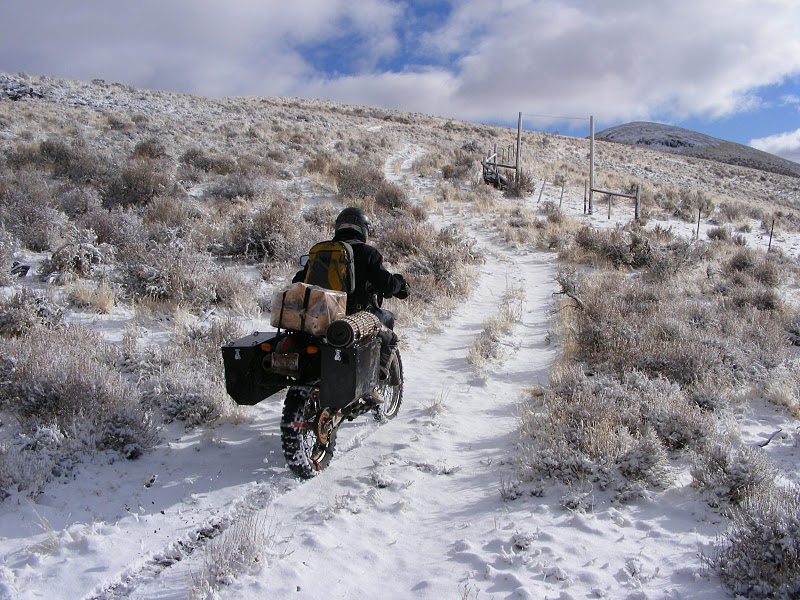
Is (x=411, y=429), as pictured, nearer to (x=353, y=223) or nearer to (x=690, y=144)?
(x=353, y=223)

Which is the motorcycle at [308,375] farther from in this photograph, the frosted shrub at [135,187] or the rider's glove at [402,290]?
the frosted shrub at [135,187]

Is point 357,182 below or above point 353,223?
above

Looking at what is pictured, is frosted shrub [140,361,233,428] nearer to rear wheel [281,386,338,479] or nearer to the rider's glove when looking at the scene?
rear wheel [281,386,338,479]

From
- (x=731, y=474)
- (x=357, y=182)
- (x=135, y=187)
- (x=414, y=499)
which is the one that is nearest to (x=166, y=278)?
(x=414, y=499)

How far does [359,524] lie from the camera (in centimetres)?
330

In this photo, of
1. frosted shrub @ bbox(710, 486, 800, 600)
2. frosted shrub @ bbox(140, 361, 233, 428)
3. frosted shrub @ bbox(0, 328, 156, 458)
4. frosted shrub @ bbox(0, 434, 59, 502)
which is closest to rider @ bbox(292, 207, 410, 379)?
frosted shrub @ bbox(140, 361, 233, 428)

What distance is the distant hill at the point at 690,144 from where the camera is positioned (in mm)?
75812

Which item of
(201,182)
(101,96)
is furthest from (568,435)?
(101,96)

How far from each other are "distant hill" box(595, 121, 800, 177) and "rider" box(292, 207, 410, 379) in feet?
259

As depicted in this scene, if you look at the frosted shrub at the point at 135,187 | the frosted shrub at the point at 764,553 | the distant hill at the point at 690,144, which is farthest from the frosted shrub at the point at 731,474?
the distant hill at the point at 690,144

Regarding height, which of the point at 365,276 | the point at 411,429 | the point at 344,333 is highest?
the point at 365,276

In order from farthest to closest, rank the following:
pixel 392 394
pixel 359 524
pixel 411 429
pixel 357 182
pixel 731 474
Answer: pixel 357 182 < pixel 392 394 < pixel 411 429 < pixel 731 474 < pixel 359 524

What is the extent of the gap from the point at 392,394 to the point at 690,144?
101 m

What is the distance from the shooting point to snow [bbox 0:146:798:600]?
271 centimetres
